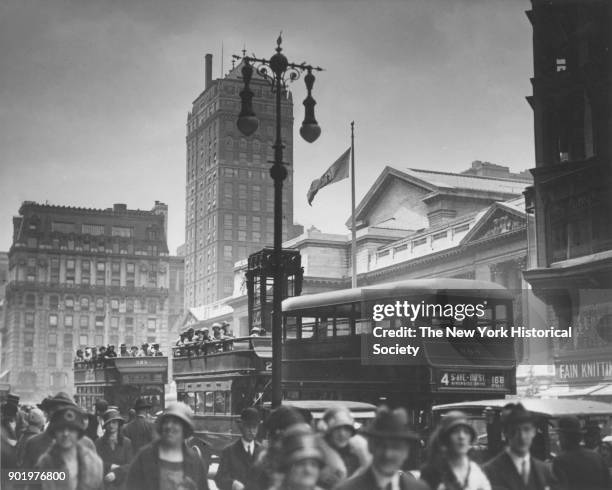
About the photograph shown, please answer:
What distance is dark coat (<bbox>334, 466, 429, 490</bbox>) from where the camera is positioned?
656 cm

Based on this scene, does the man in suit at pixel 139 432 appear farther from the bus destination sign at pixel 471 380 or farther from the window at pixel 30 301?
the window at pixel 30 301

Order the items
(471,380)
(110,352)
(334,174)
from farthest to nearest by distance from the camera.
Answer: (110,352)
(334,174)
(471,380)

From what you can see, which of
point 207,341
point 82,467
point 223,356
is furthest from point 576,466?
point 207,341

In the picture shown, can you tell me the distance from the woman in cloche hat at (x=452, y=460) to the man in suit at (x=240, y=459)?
191cm

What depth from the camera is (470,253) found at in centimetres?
4934

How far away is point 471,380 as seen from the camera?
1728 cm

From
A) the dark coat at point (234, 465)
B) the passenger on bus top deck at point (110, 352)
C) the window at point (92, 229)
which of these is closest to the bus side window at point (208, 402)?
the passenger on bus top deck at point (110, 352)

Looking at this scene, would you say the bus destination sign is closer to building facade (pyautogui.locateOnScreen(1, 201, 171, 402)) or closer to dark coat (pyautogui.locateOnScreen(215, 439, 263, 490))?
dark coat (pyautogui.locateOnScreen(215, 439, 263, 490))

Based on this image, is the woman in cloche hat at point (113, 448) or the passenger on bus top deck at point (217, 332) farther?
the passenger on bus top deck at point (217, 332)

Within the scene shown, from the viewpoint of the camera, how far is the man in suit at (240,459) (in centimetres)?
911

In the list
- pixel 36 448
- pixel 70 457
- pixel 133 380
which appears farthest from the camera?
pixel 133 380

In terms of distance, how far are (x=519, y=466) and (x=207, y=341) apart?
55.3ft

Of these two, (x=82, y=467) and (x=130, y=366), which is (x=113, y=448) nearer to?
(x=82, y=467)

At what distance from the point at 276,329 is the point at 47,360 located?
75143 mm
